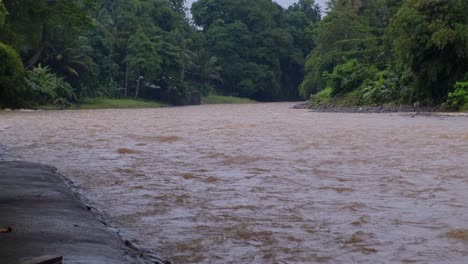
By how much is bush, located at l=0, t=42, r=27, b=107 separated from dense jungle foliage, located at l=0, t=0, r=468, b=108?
62 millimetres

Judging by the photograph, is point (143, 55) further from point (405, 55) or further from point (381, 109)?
point (405, 55)

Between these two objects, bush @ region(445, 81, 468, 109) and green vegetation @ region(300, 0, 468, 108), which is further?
green vegetation @ region(300, 0, 468, 108)

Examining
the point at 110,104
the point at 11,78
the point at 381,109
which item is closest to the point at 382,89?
the point at 381,109

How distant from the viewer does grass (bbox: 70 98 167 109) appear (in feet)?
131

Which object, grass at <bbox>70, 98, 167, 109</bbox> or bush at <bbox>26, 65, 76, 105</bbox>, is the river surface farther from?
grass at <bbox>70, 98, 167, 109</bbox>

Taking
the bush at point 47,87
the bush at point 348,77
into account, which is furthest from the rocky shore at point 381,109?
the bush at point 47,87

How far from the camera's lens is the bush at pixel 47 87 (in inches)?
1374

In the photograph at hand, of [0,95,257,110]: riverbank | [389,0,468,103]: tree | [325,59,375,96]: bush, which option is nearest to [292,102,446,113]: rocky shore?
[389,0,468,103]: tree

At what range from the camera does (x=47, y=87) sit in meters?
35.4

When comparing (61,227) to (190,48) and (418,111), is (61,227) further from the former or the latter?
(190,48)

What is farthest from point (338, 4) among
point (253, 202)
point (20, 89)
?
point (253, 202)

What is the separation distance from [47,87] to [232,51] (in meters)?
31.8

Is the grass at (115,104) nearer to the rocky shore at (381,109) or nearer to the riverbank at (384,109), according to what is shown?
the riverbank at (384,109)

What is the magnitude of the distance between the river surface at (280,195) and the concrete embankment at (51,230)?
15.5 inches
